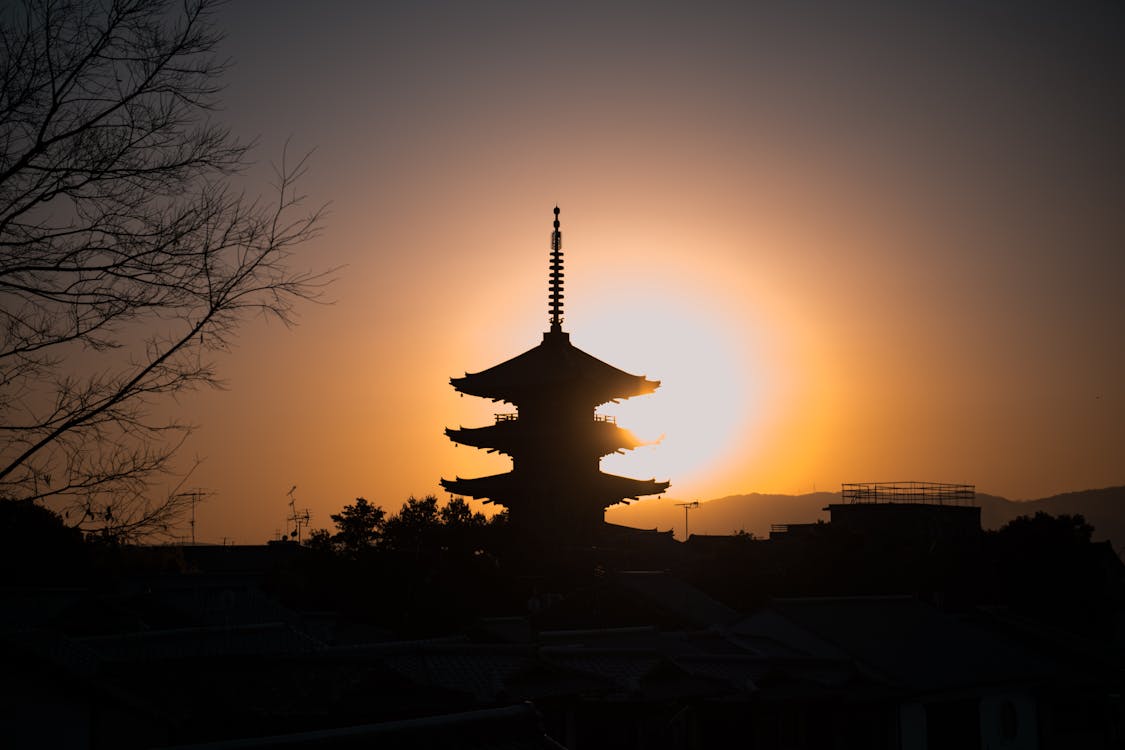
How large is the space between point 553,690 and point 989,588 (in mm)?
42650

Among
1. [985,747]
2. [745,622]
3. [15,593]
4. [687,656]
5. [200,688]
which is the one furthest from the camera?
[15,593]

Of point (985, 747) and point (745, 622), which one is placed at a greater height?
point (745, 622)

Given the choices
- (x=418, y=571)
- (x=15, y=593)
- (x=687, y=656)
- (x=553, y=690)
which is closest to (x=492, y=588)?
(x=418, y=571)

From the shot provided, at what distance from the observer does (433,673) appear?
830 inches

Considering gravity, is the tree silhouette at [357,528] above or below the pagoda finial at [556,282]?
below

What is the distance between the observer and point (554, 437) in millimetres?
54469

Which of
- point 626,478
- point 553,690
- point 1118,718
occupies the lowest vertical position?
point 1118,718

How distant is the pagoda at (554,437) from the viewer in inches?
2141

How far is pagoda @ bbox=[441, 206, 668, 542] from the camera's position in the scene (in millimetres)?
54375

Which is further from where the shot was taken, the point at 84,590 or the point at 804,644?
the point at 84,590

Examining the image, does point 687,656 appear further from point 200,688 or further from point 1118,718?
point 1118,718

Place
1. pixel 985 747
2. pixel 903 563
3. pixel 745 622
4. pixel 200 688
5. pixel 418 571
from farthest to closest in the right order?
1. pixel 903 563
2. pixel 418 571
3. pixel 745 622
4. pixel 985 747
5. pixel 200 688

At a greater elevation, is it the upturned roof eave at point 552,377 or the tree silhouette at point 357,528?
the upturned roof eave at point 552,377

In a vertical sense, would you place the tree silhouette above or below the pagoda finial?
below
